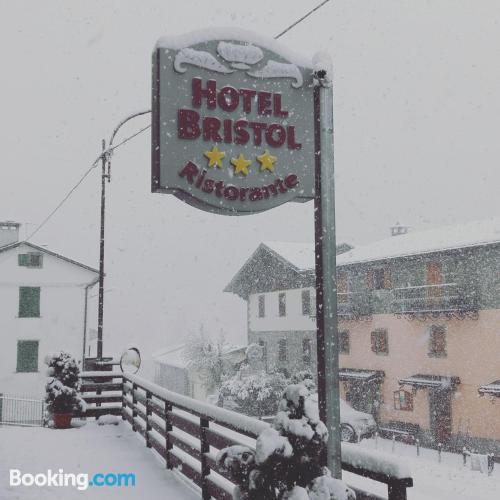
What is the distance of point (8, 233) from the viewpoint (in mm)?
35594

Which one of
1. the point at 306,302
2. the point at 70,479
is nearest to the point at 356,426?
the point at 306,302

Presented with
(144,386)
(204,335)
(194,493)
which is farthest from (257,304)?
(194,493)

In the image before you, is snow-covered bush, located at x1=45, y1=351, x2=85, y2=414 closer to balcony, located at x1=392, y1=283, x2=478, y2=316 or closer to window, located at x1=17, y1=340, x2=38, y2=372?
balcony, located at x1=392, y1=283, x2=478, y2=316

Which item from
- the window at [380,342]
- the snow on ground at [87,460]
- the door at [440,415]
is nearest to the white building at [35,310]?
the window at [380,342]

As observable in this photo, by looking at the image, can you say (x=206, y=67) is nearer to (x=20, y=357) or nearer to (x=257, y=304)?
(x=20, y=357)

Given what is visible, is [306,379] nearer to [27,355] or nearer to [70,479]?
[70,479]

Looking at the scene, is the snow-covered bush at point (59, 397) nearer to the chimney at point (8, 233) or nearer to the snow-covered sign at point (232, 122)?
the snow-covered sign at point (232, 122)

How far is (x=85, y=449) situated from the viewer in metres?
10.0

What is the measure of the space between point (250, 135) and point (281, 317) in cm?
3671

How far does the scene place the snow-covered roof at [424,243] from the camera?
27703mm

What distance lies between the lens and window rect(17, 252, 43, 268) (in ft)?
110

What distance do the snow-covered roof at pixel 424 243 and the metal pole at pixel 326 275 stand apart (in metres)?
23.9

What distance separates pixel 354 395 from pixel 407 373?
424 centimetres

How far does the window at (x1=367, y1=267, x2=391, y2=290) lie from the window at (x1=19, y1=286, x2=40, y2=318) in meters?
18.6
